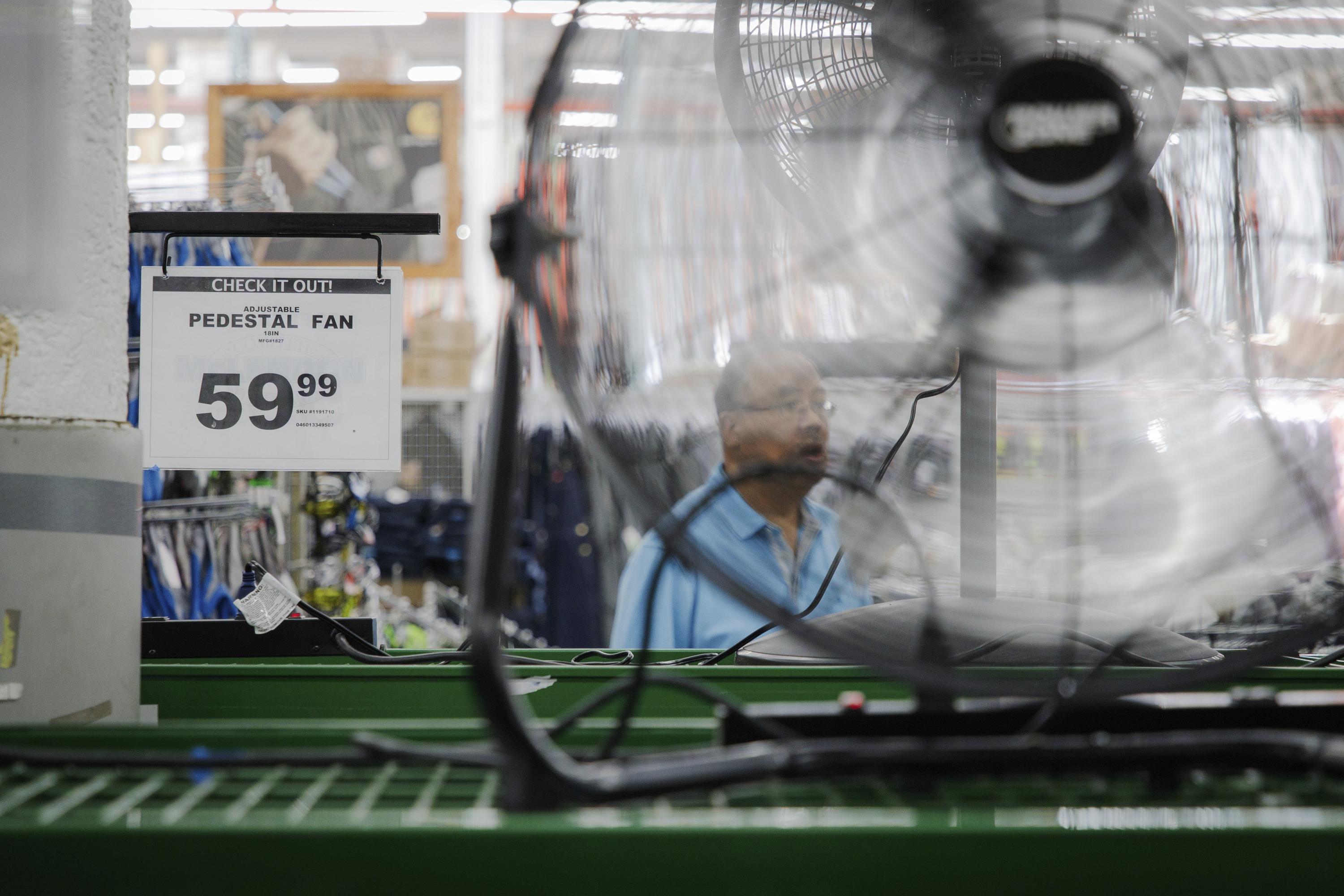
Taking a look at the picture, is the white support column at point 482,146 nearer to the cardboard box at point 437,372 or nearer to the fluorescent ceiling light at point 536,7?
the fluorescent ceiling light at point 536,7

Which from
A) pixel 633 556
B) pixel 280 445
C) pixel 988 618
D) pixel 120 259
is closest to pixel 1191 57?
pixel 988 618

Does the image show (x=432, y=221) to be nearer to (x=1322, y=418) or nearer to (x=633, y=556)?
(x=633, y=556)

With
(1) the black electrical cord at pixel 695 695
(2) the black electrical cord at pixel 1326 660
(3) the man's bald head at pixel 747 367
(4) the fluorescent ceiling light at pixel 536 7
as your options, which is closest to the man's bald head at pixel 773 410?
(3) the man's bald head at pixel 747 367

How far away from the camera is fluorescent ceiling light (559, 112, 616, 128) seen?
1.71 feet

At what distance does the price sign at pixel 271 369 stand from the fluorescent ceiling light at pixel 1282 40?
1.01m

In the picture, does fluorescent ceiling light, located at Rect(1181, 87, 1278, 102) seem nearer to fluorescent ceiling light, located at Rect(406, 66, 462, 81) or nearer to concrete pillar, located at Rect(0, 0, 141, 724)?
concrete pillar, located at Rect(0, 0, 141, 724)

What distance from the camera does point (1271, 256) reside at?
526 mm

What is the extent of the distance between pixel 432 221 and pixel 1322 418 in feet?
3.27

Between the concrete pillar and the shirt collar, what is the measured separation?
406mm

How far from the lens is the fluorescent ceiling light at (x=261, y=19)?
4.95 m

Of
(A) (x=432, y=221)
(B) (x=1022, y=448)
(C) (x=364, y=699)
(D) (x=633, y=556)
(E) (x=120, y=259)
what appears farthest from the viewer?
(D) (x=633, y=556)

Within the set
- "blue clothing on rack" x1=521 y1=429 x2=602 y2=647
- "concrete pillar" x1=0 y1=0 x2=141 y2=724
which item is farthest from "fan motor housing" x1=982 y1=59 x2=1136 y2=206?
"blue clothing on rack" x1=521 y1=429 x2=602 y2=647

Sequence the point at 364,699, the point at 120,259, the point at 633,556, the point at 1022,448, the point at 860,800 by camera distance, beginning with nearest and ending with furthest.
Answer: the point at 860,800 → the point at 1022,448 → the point at 120,259 → the point at 364,699 → the point at 633,556

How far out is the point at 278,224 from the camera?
1218mm
